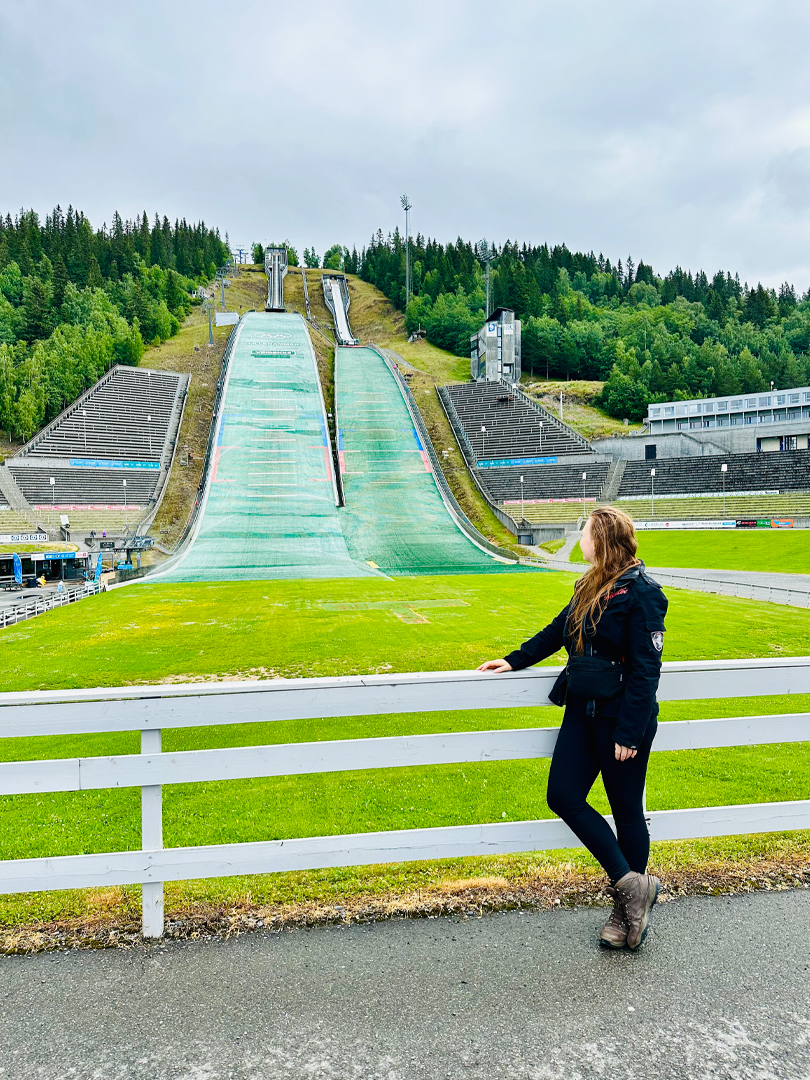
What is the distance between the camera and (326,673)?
484 inches

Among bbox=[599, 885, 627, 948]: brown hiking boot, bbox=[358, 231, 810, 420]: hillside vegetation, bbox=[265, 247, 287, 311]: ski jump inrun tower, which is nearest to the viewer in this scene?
bbox=[599, 885, 627, 948]: brown hiking boot

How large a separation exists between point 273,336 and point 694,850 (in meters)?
91.6

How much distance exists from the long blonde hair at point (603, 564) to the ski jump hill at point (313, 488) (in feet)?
103

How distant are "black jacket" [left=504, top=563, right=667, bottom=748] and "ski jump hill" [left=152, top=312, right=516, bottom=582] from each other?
3169cm

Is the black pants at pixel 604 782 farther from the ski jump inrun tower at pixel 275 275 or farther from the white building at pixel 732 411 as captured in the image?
the ski jump inrun tower at pixel 275 275

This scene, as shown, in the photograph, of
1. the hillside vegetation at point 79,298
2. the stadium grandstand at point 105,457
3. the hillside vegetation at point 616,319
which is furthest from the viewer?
the hillside vegetation at point 616,319

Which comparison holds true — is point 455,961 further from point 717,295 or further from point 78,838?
point 717,295

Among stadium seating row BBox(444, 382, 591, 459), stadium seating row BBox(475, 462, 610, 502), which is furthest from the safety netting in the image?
stadium seating row BBox(444, 382, 591, 459)

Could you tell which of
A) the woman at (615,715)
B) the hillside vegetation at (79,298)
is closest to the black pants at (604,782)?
the woman at (615,715)

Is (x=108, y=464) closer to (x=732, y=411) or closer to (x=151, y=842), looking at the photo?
(x=151, y=842)

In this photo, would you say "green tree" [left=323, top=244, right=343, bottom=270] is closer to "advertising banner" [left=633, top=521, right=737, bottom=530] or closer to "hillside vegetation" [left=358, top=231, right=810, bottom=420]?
"hillside vegetation" [left=358, top=231, right=810, bottom=420]

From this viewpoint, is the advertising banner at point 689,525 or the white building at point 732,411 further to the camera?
the white building at point 732,411

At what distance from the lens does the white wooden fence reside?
125 inches

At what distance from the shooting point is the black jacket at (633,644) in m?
3.16
